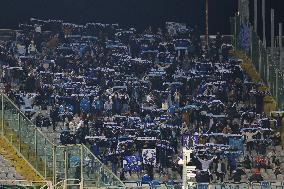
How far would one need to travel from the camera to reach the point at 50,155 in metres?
24.3

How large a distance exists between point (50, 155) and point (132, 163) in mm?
9457

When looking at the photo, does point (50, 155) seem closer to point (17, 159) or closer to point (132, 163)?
point (17, 159)

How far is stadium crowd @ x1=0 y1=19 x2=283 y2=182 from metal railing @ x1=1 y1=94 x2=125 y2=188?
7.45 m

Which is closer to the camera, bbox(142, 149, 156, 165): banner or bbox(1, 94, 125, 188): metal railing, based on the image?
bbox(1, 94, 125, 188): metal railing

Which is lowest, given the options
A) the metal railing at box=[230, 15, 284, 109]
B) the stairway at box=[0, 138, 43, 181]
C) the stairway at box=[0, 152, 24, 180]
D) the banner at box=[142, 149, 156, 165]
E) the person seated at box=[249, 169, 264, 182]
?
the person seated at box=[249, 169, 264, 182]

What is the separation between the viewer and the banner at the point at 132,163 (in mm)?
33500

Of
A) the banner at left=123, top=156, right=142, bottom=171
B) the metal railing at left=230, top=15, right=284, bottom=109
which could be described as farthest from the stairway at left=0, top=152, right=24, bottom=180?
the metal railing at left=230, top=15, right=284, bottom=109

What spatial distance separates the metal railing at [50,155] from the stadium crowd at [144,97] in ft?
24.4

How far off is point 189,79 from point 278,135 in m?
4.44

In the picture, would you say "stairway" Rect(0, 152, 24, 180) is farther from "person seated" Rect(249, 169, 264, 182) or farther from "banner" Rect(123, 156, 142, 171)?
"person seated" Rect(249, 169, 264, 182)

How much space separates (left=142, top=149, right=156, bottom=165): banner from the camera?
3347 cm

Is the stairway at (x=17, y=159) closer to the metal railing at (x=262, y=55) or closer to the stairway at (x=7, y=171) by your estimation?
the stairway at (x=7, y=171)

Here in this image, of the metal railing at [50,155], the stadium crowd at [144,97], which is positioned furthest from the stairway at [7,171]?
the metal railing at [50,155]

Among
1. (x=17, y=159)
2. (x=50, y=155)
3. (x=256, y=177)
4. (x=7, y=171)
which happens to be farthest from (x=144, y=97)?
(x=50, y=155)
